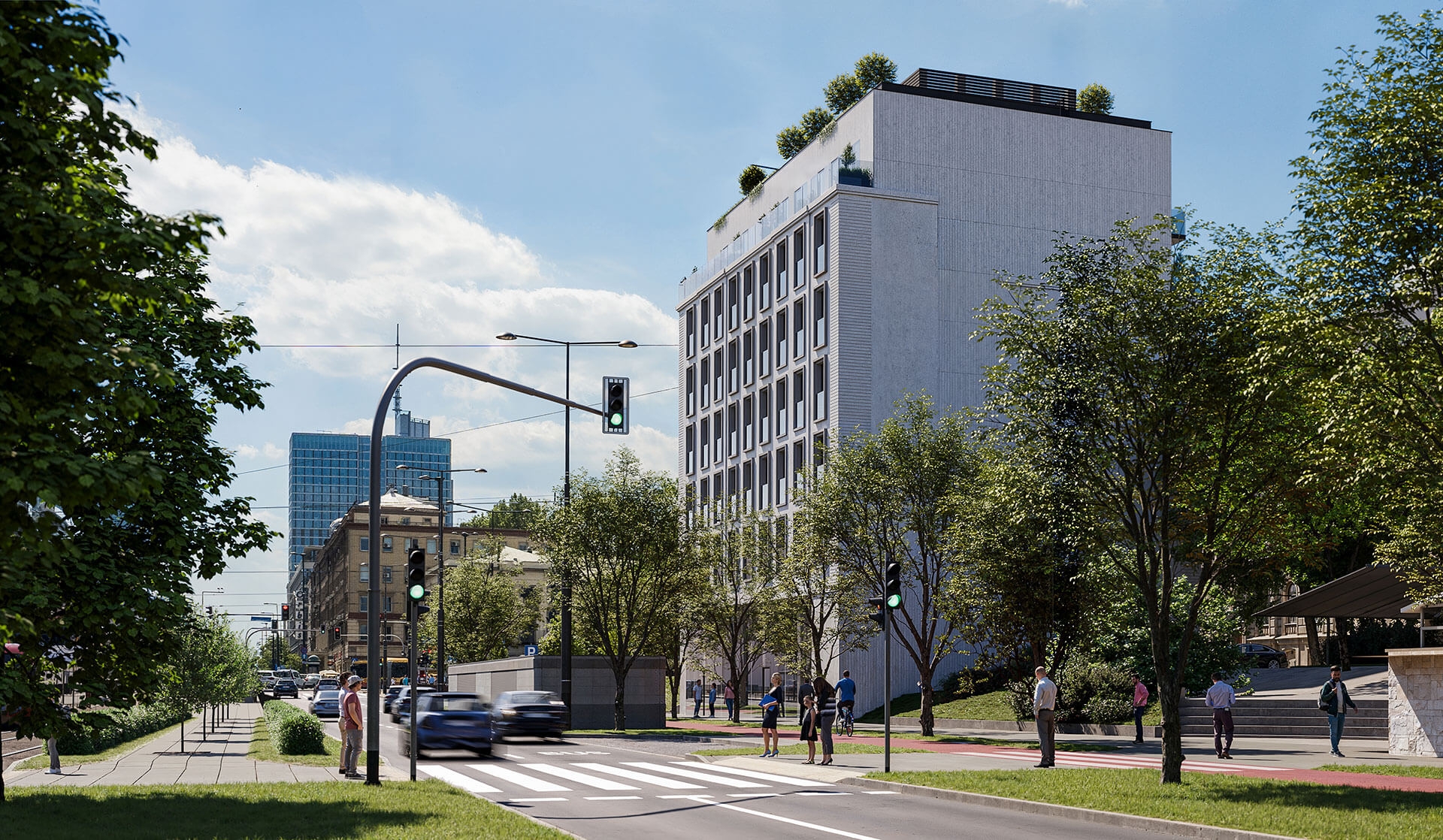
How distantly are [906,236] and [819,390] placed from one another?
7.97 m

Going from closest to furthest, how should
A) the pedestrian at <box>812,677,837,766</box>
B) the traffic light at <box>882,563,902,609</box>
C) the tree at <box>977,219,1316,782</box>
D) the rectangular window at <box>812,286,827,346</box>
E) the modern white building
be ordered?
the tree at <box>977,219,1316,782</box>
the traffic light at <box>882,563,902,609</box>
the pedestrian at <box>812,677,837,766</box>
the modern white building
the rectangular window at <box>812,286,827,346</box>

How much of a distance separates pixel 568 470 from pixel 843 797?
25.6 meters

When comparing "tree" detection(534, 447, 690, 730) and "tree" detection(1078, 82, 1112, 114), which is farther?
"tree" detection(1078, 82, 1112, 114)

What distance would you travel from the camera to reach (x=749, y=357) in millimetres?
67688

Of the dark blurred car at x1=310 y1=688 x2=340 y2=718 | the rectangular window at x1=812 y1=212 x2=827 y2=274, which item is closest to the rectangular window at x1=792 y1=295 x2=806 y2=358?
the rectangular window at x1=812 y1=212 x2=827 y2=274

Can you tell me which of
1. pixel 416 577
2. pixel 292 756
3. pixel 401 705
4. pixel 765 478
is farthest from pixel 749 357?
pixel 416 577

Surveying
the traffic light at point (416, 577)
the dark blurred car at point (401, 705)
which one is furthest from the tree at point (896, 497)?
the traffic light at point (416, 577)

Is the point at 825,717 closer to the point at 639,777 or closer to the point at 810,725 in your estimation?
the point at 810,725

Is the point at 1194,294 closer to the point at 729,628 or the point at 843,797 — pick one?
the point at 843,797

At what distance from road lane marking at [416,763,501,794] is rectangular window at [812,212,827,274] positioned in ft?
121

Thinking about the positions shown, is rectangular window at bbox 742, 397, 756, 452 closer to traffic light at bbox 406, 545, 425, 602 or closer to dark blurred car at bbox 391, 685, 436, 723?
dark blurred car at bbox 391, 685, 436, 723

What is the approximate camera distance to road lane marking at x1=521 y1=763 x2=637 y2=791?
20.6 meters

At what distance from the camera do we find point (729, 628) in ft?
172

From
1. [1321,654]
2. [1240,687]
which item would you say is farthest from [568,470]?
[1321,654]
